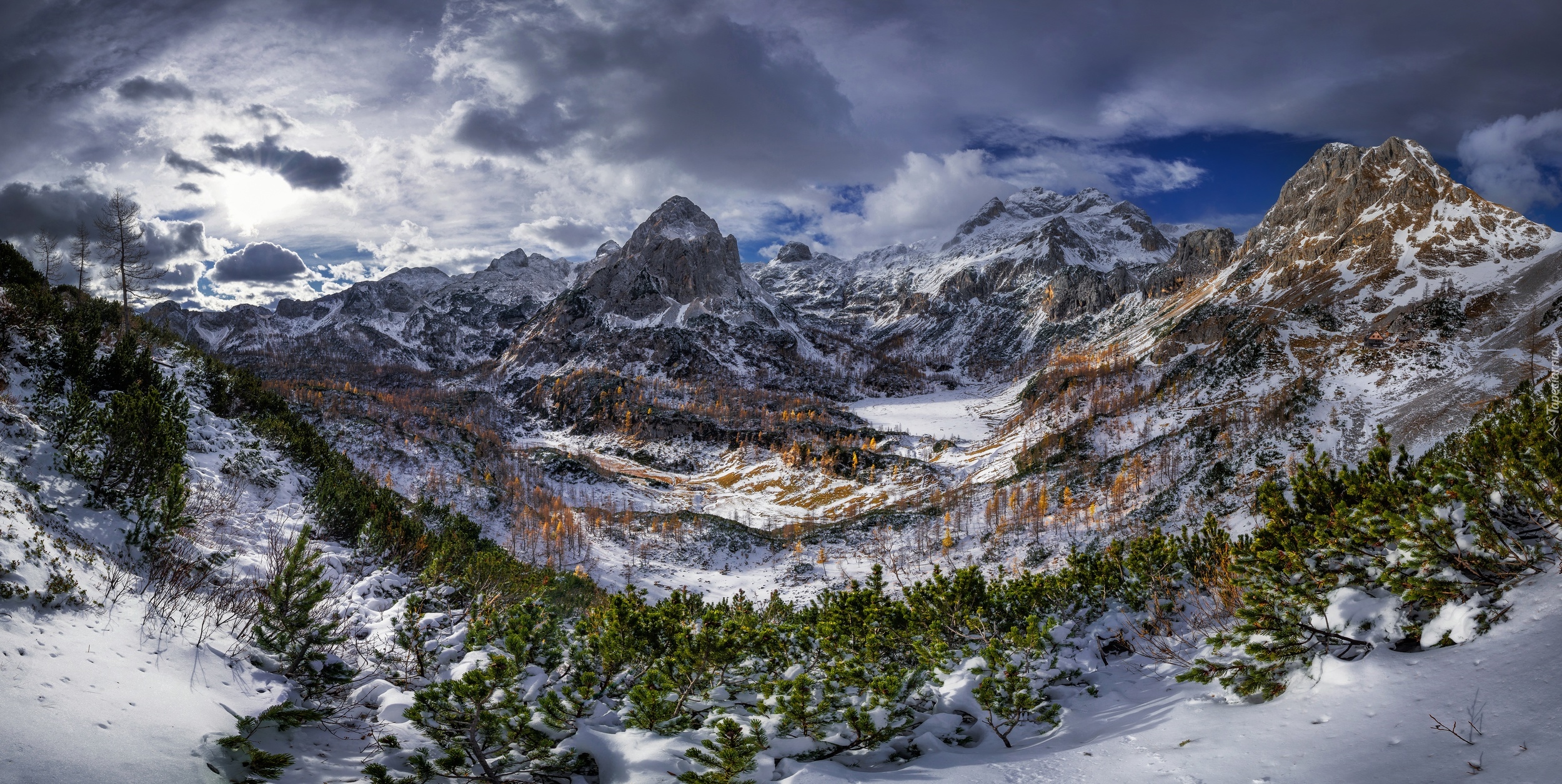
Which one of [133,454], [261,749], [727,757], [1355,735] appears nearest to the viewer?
[1355,735]

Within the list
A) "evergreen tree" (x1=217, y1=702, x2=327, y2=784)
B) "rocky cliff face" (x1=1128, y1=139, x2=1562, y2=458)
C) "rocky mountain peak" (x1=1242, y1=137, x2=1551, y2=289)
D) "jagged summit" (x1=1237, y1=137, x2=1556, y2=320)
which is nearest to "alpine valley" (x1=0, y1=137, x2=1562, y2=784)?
"evergreen tree" (x1=217, y1=702, x2=327, y2=784)

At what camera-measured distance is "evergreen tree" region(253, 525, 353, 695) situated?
31.1ft

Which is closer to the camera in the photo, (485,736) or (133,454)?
(485,736)

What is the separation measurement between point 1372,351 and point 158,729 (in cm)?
12500

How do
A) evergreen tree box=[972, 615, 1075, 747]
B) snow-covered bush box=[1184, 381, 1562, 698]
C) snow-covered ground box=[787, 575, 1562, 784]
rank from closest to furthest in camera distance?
snow-covered ground box=[787, 575, 1562, 784] → snow-covered bush box=[1184, 381, 1562, 698] → evergreen tree box=[972, 615, 1075, 747]

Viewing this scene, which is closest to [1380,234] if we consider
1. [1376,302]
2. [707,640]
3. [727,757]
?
[1376,302]

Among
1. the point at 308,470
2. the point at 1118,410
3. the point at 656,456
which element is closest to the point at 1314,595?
the point at 308,470

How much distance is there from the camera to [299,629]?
31.9ft

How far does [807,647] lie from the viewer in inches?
473

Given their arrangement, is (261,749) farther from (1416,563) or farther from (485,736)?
(1416,563)

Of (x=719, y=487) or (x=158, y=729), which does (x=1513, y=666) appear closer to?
(x=158, y=729)

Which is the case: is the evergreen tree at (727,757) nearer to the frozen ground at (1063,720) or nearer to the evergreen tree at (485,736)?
the frozen ground at (1063,720)

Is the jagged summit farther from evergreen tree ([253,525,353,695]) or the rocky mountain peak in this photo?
evergreen tree ([253,525,353,695])

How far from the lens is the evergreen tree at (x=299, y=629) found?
31.1ft
